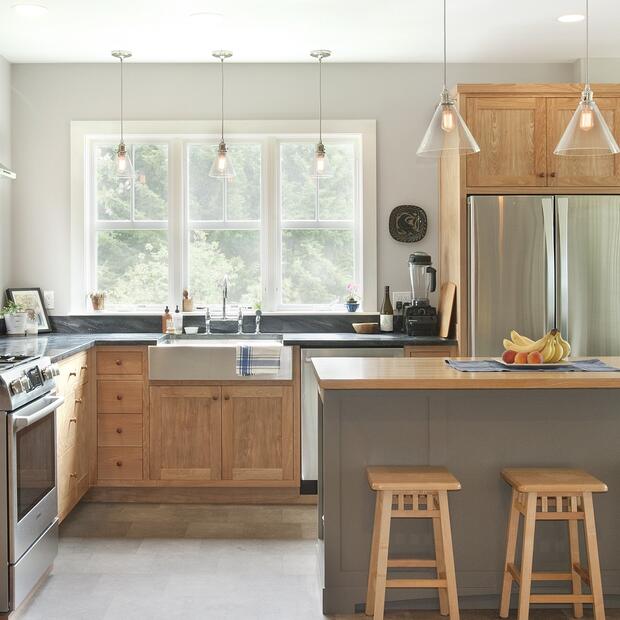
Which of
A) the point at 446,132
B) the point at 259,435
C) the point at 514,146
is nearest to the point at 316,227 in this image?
the point at 514,146

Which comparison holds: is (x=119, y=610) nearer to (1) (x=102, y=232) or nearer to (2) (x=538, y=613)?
(2) (x=538, y=613)

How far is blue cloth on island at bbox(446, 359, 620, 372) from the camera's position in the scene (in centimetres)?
316

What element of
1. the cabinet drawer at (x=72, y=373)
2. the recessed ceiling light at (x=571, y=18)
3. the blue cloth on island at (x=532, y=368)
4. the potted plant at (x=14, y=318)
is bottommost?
the cabinet drawer at (x=72, y=373)

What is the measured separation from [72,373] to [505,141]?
9.11 feet

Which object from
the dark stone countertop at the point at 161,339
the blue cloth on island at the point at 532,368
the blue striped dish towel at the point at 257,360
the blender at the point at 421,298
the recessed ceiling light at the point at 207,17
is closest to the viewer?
the blue cloth on island at the point at 532,368

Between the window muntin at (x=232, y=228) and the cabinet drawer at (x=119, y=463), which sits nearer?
the cabinet drawer at (x=119, y=463)

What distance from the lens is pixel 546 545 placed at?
10.2ft

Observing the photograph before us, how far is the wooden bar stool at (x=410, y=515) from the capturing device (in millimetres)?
2762

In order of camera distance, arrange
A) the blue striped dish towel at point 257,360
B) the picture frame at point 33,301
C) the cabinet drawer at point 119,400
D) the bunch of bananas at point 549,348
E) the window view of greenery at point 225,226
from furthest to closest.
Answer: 1. the window view of greenery at point 225,226
2. the picture frame at point 33,301
3. the cabinet drawer at point 119,400
4. the blue striped dish towel at point 257,360
5. the bunch of bananas at point 549,348

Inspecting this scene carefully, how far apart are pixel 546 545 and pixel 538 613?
26cm

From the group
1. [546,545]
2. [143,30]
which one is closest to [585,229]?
[546,545]

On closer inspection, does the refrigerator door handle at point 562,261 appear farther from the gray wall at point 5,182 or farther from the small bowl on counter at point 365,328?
the gray wall at point 5,182

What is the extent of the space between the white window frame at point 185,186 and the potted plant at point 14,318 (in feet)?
1.31

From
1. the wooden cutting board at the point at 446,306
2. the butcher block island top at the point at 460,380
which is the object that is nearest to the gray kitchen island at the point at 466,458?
the butcher block island top at the point at 460,380
